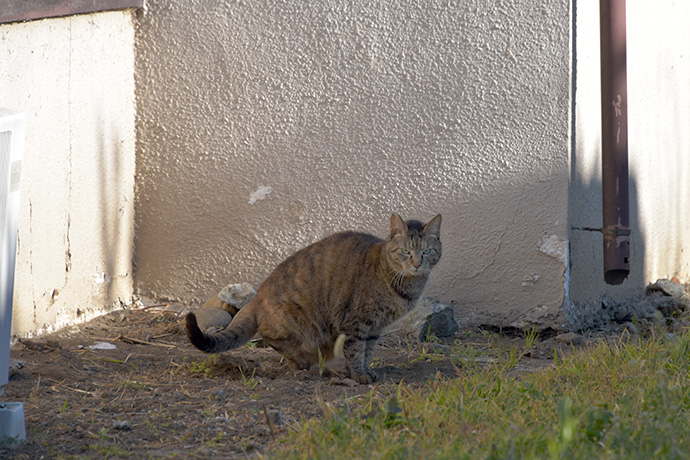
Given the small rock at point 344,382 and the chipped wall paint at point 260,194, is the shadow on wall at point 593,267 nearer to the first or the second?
the small rock at point 344,382

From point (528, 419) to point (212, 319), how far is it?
2.51m

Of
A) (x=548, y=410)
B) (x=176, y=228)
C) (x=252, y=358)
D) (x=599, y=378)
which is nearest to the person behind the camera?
(x=548, y=410)

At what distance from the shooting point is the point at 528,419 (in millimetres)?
2658

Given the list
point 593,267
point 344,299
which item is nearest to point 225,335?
point 344,299

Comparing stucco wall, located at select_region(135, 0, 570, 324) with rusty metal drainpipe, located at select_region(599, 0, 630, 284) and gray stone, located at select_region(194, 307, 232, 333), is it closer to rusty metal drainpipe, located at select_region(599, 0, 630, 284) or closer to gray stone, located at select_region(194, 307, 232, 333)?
rusty metal drainpipe, located at select_region(599, 0, 630, 284)

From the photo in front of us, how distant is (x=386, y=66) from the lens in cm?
478

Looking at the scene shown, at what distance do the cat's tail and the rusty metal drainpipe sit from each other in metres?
2.16

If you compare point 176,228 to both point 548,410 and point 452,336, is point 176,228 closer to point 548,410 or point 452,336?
point 452,336

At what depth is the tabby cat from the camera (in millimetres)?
3807

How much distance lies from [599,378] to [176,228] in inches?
120

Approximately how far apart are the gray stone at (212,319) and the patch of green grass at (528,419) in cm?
160

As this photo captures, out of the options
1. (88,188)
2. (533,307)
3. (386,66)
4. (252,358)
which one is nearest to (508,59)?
(386,66)

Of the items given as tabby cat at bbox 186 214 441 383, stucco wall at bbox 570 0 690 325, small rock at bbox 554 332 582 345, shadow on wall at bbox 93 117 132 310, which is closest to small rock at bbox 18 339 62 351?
shadow on wall at bbox 93 117 132 310

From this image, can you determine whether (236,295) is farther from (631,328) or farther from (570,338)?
(631,328)
